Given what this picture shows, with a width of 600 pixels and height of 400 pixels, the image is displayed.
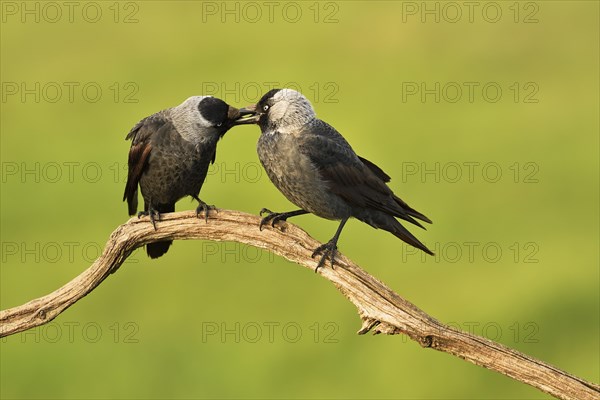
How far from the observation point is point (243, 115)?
8.32 meters

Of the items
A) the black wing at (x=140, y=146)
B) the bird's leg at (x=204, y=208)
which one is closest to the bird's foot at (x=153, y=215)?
the bird's leg at (x=204, y=208)

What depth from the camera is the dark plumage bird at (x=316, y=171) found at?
7824 mm

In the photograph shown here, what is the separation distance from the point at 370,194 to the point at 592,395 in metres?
2.45

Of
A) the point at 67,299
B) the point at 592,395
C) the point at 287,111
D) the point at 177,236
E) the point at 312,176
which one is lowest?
the point at 592,395

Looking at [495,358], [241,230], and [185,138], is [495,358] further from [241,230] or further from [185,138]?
[185,138]

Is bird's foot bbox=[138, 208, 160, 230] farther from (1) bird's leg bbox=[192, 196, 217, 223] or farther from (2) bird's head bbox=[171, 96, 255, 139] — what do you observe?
(2) bird's head bbox=[171, 96, 255, 139]

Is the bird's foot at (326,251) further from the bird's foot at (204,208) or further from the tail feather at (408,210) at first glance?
the bird's foot at (204,208)

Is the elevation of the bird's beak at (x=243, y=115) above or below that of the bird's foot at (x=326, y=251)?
above

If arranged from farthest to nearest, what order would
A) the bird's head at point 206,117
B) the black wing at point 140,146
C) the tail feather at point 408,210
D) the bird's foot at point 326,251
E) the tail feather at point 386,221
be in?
the black wing at point 140,146 < the bird's head at point 206,117 < the tail feather at point 386,221 < the tail feather at point 408,210 < the bird's foot at point 326,251

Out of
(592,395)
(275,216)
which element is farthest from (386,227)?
(592,395)

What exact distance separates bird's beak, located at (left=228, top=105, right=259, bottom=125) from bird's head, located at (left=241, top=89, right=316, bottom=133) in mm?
134

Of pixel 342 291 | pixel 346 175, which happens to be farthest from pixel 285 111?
pixel 342 291

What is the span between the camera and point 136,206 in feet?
29.8

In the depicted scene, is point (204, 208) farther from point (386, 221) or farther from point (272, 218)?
point (386, 221)
